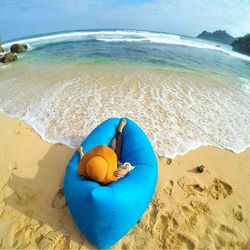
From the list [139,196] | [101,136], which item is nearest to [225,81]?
[101,136]

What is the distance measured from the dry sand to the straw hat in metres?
0.79

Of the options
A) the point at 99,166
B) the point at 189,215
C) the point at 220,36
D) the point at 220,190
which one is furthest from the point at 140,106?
the point at 220,36

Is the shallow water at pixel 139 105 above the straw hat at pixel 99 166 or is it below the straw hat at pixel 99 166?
below

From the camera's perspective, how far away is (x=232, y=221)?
3.09m

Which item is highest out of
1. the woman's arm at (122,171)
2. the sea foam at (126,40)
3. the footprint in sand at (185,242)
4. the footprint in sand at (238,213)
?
the woman's arm at (122,171)

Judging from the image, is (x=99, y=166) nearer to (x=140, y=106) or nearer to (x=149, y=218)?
(x=149, y=218)

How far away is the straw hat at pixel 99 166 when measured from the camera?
2553 millimetres

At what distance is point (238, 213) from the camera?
3.21 m

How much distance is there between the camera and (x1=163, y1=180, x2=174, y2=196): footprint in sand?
3484 mm

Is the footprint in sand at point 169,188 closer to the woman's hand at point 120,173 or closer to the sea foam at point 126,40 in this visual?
the woman's hand at point 120,173

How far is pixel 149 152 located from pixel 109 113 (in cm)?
279

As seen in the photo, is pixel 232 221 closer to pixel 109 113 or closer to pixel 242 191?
pixel 242 191

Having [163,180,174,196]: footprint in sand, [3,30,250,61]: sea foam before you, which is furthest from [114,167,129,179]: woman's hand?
[3,30,250,61]: sea foam

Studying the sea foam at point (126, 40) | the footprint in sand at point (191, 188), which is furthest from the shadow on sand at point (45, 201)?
the sea foam at point (126, 40)
